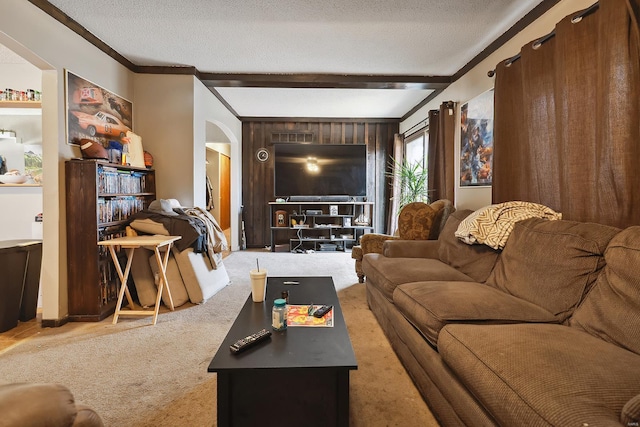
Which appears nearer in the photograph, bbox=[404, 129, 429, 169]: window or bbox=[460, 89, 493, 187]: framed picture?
Result: bbox=[460, 89, 493, 187]: framed picture

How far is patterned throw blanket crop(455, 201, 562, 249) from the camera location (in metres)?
2.14

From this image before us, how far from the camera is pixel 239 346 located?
1264 mm

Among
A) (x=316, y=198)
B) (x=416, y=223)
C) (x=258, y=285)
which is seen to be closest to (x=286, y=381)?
(x=258, y=285)

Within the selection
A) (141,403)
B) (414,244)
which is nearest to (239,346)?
(141,403)

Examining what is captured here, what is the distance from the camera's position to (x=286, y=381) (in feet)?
4.21

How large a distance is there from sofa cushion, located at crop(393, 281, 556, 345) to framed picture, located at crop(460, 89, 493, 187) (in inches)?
72.9

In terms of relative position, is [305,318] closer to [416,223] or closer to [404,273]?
[404,273]

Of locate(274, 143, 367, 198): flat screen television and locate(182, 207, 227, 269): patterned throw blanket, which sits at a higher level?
locate(274, 143, 367, 198): flat screen television

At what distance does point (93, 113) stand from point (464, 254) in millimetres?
3441

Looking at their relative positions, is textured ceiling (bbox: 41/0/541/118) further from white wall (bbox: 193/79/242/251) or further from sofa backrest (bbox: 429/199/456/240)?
sofa backrest (bbox: 429/199/456/240)

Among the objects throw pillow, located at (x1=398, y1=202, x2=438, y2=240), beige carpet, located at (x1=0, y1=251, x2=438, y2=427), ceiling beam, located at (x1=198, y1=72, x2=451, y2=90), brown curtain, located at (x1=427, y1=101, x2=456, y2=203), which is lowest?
beige carpet, located at (x1=0, y1=251, x2=438, y2=427)

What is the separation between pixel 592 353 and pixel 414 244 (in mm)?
1909

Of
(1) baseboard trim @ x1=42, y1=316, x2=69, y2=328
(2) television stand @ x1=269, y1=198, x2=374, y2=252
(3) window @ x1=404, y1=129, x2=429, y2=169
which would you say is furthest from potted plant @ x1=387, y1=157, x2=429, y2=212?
(1) baseboard trim @ x1=42, y1=316, x2=69, y2=328

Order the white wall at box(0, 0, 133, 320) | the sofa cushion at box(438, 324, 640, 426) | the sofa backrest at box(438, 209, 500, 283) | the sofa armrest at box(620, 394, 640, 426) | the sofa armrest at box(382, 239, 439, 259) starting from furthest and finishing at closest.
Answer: the sofa armrest at box(382, 239, 439, 259) → the white wall at box(0, 0, 133, 320) → the sofa backrest at box(438, 209, 500, 283) → the sofa cushion at box(438, 324, 640, 426) → the sofa armrest at box(620, 394, 640, 426)
